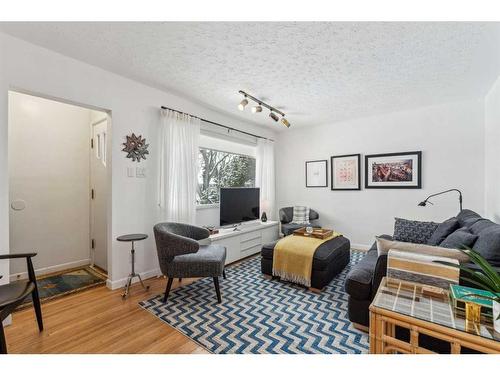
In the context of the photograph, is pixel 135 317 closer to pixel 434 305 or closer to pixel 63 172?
pixel 434 305

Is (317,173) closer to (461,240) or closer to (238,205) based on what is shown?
(238,205)

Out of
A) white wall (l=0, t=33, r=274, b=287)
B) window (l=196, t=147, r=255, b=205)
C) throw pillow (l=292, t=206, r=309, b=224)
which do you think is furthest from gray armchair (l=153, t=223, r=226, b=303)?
throw pillow (l=292, t=206, r=309, b=224)

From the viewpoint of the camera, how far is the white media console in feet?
10.9

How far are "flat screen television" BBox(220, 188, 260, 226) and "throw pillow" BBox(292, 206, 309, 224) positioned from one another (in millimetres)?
877

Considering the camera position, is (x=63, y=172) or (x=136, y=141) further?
(x=63, y=172)

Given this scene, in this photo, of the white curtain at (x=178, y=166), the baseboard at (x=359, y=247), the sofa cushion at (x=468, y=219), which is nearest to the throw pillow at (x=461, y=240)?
the sofa cushion at (x=468, y=219)

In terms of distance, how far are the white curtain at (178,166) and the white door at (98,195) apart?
2.97 ft

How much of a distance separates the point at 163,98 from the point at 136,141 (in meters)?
0.74

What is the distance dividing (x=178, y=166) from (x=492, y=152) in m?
4.07

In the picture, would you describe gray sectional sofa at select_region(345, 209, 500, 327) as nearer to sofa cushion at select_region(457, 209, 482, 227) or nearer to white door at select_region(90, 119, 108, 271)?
sofa cushion at select_region(457, 209, 482, 227)

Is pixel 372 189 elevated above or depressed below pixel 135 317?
above

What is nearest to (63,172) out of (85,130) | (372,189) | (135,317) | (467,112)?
(85,130)

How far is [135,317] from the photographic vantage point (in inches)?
80.9
